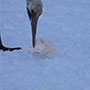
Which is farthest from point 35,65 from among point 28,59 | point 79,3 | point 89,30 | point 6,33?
point 79,3

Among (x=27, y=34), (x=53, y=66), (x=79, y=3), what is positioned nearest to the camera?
(x=53, y=66)

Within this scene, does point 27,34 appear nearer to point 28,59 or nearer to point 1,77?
point 28,59

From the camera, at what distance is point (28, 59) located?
6.44ft

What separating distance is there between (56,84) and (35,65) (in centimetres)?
23

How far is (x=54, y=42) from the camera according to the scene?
2205mm

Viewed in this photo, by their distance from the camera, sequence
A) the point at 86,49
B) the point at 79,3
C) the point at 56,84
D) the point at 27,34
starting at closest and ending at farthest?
the point at 56,84 < the point at 86,49 < the point at 27,34 < the point at 79,3

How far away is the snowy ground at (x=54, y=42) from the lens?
5.69 ft

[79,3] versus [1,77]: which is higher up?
[1,77]

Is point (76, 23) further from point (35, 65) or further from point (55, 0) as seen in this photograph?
point (35, 65)

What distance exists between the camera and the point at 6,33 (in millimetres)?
2367

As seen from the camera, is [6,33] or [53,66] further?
[6,33]

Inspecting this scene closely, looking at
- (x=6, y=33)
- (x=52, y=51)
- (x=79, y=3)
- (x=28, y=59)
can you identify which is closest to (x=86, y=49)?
(x=52, y=51)

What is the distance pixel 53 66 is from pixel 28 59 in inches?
6.0

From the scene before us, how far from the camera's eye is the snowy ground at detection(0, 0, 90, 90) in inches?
68.2
